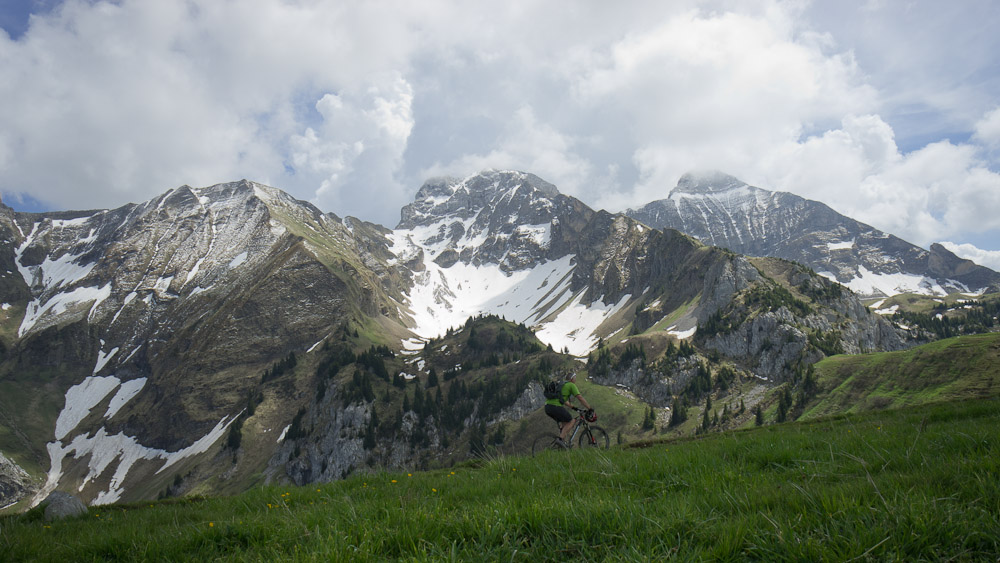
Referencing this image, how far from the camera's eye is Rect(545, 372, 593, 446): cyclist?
16719 millimetres

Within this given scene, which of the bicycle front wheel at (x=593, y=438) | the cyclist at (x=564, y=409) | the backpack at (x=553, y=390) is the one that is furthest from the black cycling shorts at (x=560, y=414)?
the bicycle front wheel at (x=593, y=438)

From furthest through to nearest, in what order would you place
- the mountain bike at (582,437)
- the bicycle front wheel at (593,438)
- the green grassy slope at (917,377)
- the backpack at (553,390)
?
the green grassy slope at (917,377) < the bicycle front wheel at (593,438) < the backpack at (553,390) < the mountain bike at (582,437)

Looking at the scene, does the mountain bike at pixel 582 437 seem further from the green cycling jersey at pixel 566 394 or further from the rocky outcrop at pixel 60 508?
the rocky outcrop at pixel 60 508

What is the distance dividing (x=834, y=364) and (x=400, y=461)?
13028 cm

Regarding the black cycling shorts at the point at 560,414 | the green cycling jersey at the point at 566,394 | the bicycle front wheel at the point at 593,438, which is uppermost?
the green cycling jersey at the point at 566,394

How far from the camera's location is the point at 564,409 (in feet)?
55.2

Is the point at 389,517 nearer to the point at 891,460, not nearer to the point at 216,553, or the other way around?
the point at 216,553

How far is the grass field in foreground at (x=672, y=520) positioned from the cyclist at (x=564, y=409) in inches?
322

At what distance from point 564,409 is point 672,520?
40.4 ft

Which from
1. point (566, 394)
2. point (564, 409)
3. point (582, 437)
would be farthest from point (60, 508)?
point (582, 437)

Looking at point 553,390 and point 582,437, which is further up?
point 553,390

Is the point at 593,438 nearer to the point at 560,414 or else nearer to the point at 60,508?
the point at 560,414

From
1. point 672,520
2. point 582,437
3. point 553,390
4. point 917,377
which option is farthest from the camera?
point 917,377

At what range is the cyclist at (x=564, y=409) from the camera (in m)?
16.7
